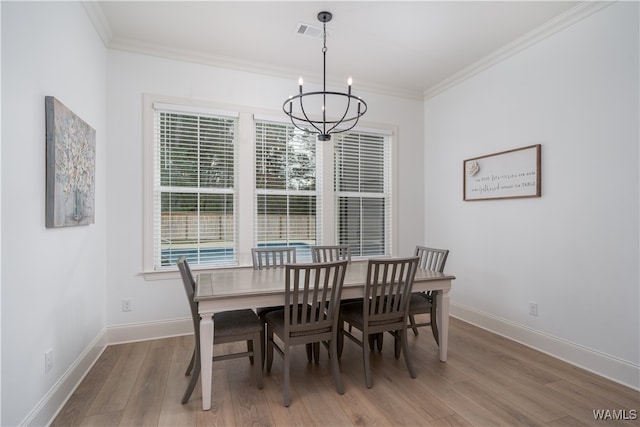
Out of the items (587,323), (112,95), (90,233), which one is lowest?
(587,323)

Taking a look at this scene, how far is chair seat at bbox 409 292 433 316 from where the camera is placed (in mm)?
2854

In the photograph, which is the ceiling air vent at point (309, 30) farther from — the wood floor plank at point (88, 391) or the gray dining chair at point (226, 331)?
the wood floor plank at point (88, 391)

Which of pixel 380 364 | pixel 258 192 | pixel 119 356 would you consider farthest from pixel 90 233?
pixel 380 364

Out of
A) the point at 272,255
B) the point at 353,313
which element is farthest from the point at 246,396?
the point at 272,255

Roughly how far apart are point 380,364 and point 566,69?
3015 millimetres

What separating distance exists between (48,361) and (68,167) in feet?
4.05

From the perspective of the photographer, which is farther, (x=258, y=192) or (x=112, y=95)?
(x=258, y=192)

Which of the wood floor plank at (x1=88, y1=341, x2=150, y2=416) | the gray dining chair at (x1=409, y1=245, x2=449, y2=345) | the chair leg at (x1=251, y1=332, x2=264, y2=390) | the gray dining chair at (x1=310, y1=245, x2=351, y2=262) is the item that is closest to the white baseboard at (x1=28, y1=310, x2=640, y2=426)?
the wood floor plank at (x1=88, y1=341, x2=150, y2=416)

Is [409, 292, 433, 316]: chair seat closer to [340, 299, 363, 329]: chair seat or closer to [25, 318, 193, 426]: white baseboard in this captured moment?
[340, 299, 363, 329]: chair seat

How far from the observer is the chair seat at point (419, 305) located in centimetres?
285

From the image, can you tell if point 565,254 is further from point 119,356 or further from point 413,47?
point 119,356

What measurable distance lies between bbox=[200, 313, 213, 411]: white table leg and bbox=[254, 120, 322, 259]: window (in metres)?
1.69

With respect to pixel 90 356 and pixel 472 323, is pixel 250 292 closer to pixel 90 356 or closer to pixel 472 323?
pixel 90 356

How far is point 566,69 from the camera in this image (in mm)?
2883
